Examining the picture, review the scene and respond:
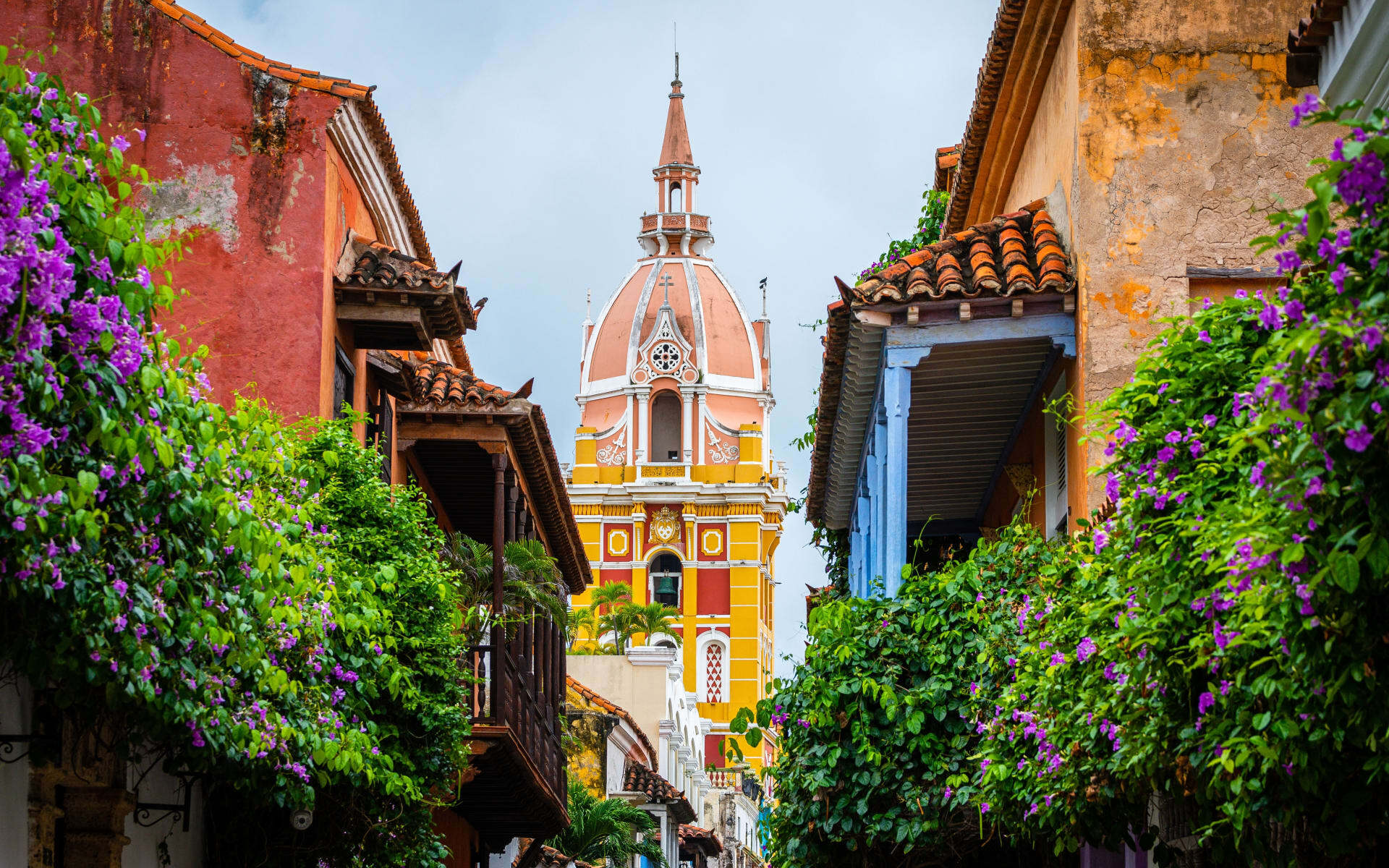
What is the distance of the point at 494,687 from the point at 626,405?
57740 millimetres

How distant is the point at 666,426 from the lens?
76.0 metres

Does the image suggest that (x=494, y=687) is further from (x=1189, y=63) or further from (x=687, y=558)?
(x=687, y=558)

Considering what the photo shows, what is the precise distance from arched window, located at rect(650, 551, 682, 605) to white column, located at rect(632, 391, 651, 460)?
387 centimetres

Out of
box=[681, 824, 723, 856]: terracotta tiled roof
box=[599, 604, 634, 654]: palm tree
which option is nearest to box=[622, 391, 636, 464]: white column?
box=[599, 604, 634, 654]: palm tree

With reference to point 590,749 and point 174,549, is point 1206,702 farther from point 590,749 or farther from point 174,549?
point 590,749

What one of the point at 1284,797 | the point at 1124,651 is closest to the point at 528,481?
the point at 1124,651

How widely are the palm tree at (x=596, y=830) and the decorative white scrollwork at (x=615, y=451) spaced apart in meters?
38.6

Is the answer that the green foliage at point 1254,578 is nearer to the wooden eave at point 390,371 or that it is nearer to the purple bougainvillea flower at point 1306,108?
the purple bougainvillea flower at point 1306,108

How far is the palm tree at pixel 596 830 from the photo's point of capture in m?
32.4

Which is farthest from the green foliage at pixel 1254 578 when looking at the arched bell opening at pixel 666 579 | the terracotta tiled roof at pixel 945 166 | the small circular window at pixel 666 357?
the small circular window at pixel 666 357

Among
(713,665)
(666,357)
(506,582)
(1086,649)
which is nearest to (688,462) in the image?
(666,357)

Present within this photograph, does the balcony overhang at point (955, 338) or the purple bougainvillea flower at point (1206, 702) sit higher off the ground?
the balcony overhang at point (955, 338)

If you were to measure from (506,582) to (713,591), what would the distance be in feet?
181

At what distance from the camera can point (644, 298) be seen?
7644cm
